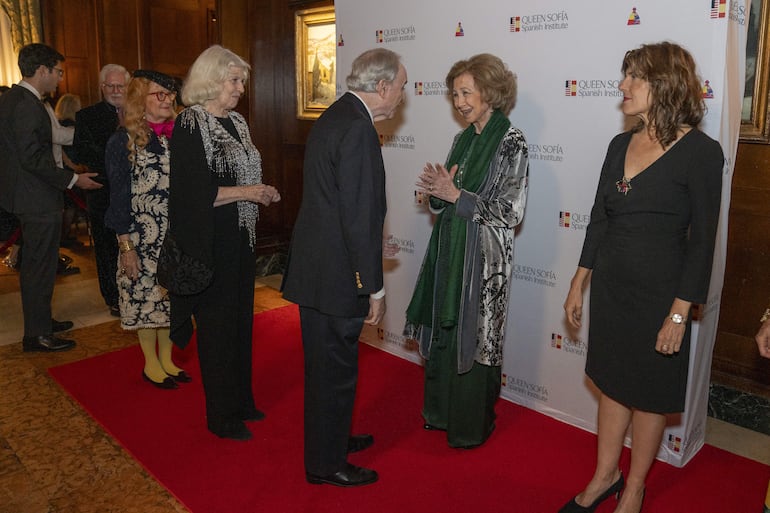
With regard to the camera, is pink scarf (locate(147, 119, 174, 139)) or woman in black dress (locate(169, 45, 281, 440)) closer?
woman in black dress (locate(169, 45, 281, 440))

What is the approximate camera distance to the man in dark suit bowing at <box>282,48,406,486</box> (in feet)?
7.66

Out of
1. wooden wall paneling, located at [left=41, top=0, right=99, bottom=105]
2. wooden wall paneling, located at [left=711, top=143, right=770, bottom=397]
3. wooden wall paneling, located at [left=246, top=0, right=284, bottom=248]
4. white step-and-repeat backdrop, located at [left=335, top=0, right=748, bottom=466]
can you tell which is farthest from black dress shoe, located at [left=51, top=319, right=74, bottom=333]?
wooden wall paneling, located at [left=41, top=0, right=99, bottom=105]

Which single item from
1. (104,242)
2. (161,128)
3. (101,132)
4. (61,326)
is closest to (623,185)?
(161,128)

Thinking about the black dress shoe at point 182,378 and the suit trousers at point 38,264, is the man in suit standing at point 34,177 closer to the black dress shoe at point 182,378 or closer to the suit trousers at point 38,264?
the suit trousers at point 38,264

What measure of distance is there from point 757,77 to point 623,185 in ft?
4.87

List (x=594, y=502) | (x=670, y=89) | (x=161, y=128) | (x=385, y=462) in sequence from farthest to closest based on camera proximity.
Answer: (x=161, y=128)
(x=385, y=462)
(x=594, y=502)
(x=670, y=89)

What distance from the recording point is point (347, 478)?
274cm

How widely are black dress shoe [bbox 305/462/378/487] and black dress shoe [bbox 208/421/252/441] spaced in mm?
520

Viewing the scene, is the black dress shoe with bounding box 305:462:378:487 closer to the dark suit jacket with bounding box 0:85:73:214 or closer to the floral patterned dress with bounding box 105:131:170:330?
the floral patterned dress with bounding box 105:131:170:330

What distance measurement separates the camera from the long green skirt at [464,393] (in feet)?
9.92

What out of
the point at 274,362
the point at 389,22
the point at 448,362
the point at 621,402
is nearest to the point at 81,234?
the point at 274,362

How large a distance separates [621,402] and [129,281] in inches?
102

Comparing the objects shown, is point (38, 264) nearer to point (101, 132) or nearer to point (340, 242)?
point (101, 132)

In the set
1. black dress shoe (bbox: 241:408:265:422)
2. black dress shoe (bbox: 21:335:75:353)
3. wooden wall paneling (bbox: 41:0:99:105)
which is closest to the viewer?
black dress shoe (bbox: 241:408:265:422)
